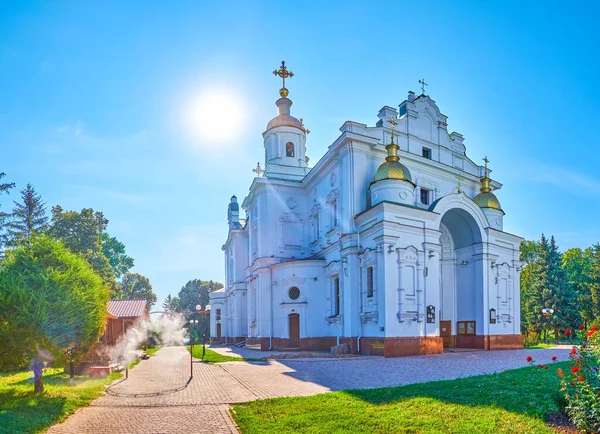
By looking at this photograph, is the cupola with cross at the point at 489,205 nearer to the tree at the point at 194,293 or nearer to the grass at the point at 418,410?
the grass at the point at 418,410

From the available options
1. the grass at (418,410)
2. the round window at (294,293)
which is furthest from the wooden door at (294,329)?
the grass at (418,410)

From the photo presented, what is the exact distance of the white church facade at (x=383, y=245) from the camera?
2141 cm

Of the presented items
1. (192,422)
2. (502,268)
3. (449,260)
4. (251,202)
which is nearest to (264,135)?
(251,202)

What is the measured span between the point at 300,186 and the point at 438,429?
25.0m

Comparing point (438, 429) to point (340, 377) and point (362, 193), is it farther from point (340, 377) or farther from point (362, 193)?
point (362, 193)

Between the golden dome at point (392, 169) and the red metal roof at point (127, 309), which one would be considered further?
the red metal roof at point (127, 309)

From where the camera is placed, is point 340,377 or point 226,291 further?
point 226,291

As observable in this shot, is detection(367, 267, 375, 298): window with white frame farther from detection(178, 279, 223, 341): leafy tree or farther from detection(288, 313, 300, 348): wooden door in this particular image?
detection(178, 279, 223, 341): leafy tree

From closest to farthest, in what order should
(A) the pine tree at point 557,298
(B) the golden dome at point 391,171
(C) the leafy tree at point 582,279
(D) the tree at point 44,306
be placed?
(D) the tree at point 44,306 → (B) the golden dome at point 391,171 → (A) the pine tree at point 557,298 → (C) the leafy tree at point 582,279

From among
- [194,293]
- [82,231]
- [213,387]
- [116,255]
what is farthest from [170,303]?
[213,387]

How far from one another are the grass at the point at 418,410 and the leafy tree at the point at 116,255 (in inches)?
2037

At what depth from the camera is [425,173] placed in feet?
88.9

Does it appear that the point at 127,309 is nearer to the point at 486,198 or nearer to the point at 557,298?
the point at 486,198

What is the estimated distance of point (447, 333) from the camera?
1038 inches
